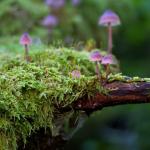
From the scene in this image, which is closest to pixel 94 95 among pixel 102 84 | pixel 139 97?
pixel 102 84

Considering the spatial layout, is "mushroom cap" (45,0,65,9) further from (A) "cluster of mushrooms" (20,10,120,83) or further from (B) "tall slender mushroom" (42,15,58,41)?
(A) "cluster of mushrooms" (20,10,120,83)

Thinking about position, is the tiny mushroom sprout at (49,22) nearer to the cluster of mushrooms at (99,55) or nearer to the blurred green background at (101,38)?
the blurred green background at (101,38)

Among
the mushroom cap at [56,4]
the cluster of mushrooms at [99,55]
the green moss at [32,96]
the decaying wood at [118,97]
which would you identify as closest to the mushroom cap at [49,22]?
the mushroom cap at [56,4]

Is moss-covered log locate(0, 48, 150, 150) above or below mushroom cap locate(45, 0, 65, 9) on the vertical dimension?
below

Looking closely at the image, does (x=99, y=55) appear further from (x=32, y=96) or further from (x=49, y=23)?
(x=49, y=23)

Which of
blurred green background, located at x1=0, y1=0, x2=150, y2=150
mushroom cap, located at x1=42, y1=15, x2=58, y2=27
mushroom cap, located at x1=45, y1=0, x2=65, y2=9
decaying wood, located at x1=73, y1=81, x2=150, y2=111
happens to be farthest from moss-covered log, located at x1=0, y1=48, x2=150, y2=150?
mushroom cap, located at x1=45, y1=0, x2=65, y2=9
